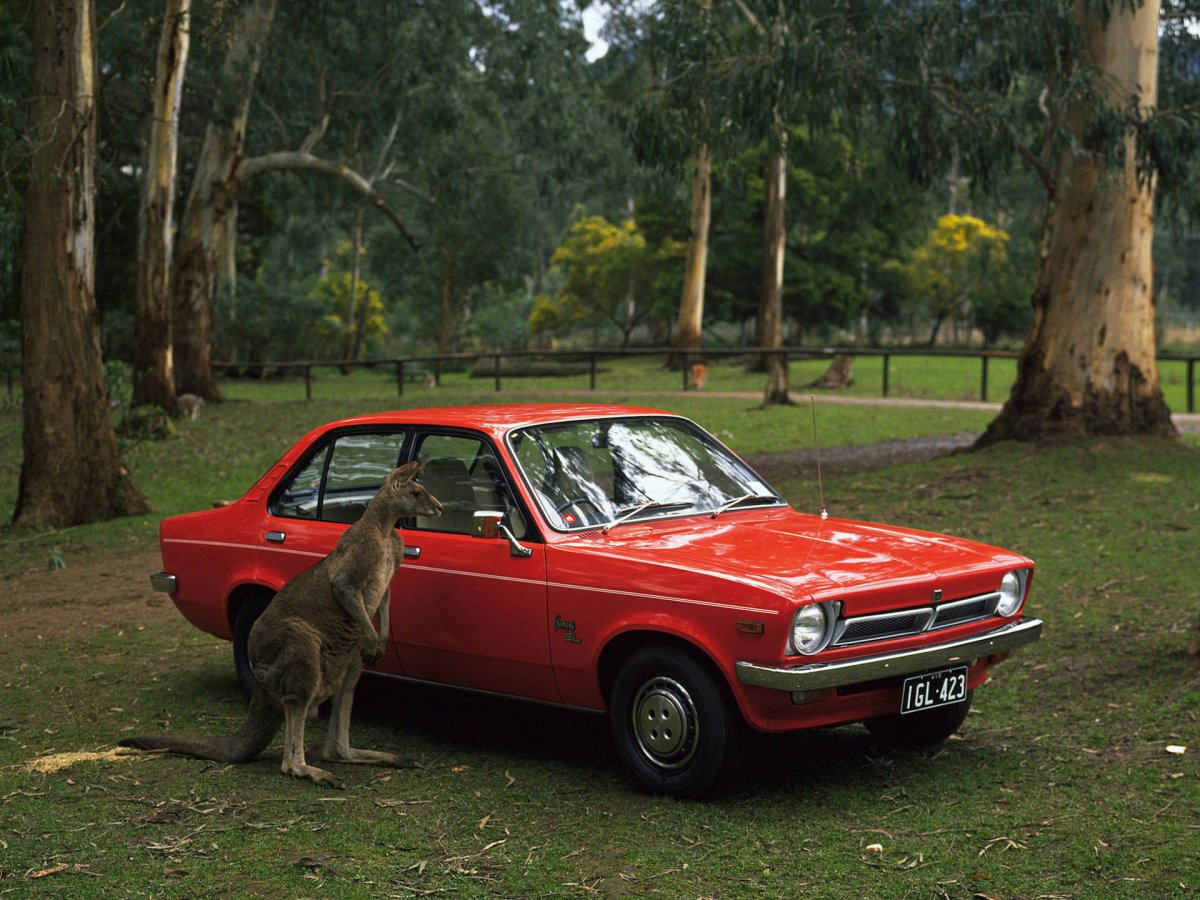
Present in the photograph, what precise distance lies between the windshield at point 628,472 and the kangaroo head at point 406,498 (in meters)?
0.46

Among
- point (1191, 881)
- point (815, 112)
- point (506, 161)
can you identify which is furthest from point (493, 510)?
point (506, 161)

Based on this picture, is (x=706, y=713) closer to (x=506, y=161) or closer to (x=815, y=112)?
(x=815, y=112)

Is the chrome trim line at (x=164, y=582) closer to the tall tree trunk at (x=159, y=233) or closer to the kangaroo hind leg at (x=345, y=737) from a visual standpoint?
the kangaroo hind leg at (x=345, y=737)

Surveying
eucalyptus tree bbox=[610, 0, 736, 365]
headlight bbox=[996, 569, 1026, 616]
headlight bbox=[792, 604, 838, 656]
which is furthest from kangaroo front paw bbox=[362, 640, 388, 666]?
eucalyptus tree bbox=[610, 0, 736, 365]

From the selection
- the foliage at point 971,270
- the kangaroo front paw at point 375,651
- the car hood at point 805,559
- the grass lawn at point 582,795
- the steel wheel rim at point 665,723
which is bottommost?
the grass lawn at point 582,795

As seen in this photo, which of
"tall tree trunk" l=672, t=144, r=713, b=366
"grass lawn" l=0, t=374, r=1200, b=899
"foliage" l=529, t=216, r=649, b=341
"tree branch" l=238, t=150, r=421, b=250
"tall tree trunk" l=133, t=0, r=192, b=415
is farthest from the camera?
"foliage" l=529, t=216, r=649, b=341

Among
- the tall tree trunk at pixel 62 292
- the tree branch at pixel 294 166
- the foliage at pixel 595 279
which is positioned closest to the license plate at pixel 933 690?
the tall tree trunk at pixel 62 292

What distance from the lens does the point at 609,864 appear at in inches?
201

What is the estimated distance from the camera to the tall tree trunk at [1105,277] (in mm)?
15641

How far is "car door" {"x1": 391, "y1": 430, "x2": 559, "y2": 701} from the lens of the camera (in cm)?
630

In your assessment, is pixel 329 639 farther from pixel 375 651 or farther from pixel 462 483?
pixel 462 483

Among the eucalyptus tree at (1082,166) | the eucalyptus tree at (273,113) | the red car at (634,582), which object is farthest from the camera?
the eucalyptus tree at (273,113)

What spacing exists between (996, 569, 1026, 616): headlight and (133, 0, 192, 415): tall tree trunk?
17715mm

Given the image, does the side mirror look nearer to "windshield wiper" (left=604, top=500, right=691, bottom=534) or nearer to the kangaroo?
the kangaroo
